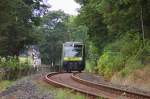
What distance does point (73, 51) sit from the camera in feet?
165

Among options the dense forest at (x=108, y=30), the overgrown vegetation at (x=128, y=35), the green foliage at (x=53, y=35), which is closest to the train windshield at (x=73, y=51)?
the dense forest at (x=108, y=30)

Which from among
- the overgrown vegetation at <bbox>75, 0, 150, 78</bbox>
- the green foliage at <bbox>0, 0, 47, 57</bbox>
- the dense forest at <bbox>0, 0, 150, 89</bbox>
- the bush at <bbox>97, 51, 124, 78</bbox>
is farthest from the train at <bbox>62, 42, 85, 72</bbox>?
the bush at <bbox>97, 51, 124, 78</bbox>

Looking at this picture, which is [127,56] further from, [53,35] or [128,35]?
[53,35]

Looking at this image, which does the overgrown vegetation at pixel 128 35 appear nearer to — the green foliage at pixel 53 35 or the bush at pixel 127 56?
the bush at pixel 127 56

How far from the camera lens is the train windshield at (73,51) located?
50438 mm

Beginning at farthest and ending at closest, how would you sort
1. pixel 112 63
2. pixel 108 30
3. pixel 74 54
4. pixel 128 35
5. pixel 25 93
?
pixel 74 54
pixel 108 30
pixel 112 63
pixel 128 35
pixel 25 93

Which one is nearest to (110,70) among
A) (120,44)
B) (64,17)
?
(120,44)

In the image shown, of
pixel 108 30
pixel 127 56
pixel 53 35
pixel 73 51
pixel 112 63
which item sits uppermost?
pixel 53 35

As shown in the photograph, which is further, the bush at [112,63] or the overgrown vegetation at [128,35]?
the bush at [112,63]

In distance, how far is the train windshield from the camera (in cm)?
5044

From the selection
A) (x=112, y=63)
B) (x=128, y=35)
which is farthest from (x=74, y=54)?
(x=128, y=35)

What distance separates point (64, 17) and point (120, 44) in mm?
101471

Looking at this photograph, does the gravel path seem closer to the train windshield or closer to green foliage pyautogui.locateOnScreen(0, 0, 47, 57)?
green foliage pyautogui.locateOnScreen(0, 0, 47, 57)

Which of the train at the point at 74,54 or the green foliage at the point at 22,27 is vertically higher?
the green foliage at the point at 22,27
